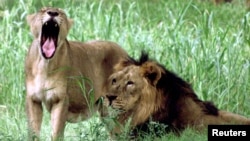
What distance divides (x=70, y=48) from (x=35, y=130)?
917 millimetres

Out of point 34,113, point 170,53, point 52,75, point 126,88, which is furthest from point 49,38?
point 170,53

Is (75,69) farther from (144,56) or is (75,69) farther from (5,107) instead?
(5,107)

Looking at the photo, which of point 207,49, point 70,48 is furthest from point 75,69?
point 207,49

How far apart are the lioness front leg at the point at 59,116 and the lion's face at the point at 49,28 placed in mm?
426

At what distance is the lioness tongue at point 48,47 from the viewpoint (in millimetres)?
8297

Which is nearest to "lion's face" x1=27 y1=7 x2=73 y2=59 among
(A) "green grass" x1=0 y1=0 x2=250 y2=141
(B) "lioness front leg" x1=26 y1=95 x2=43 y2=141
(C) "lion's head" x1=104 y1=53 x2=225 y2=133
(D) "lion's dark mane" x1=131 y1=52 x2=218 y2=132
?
(B) "lioness front leg" x1=26 y1=95 x2=43 y2=141

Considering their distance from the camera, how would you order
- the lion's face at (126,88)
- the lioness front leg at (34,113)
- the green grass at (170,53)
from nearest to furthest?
the lion's face at (126,88) → the lioness front leg at (34,113) → the green grass at (170,53)

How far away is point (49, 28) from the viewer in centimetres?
831

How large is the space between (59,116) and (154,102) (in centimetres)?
87

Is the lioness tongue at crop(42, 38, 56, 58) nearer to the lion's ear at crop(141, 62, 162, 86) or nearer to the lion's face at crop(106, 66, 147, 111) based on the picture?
the lion's face at crop(106, 66, 147, 111)

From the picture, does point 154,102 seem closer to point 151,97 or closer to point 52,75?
point 151,97

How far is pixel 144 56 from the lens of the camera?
8148 millimetres

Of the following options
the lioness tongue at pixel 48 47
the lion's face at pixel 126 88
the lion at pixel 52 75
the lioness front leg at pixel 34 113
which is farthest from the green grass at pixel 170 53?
the lion's face at pixel 126 88

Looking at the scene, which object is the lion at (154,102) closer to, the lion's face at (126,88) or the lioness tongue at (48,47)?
the lion's face at (126,88)
